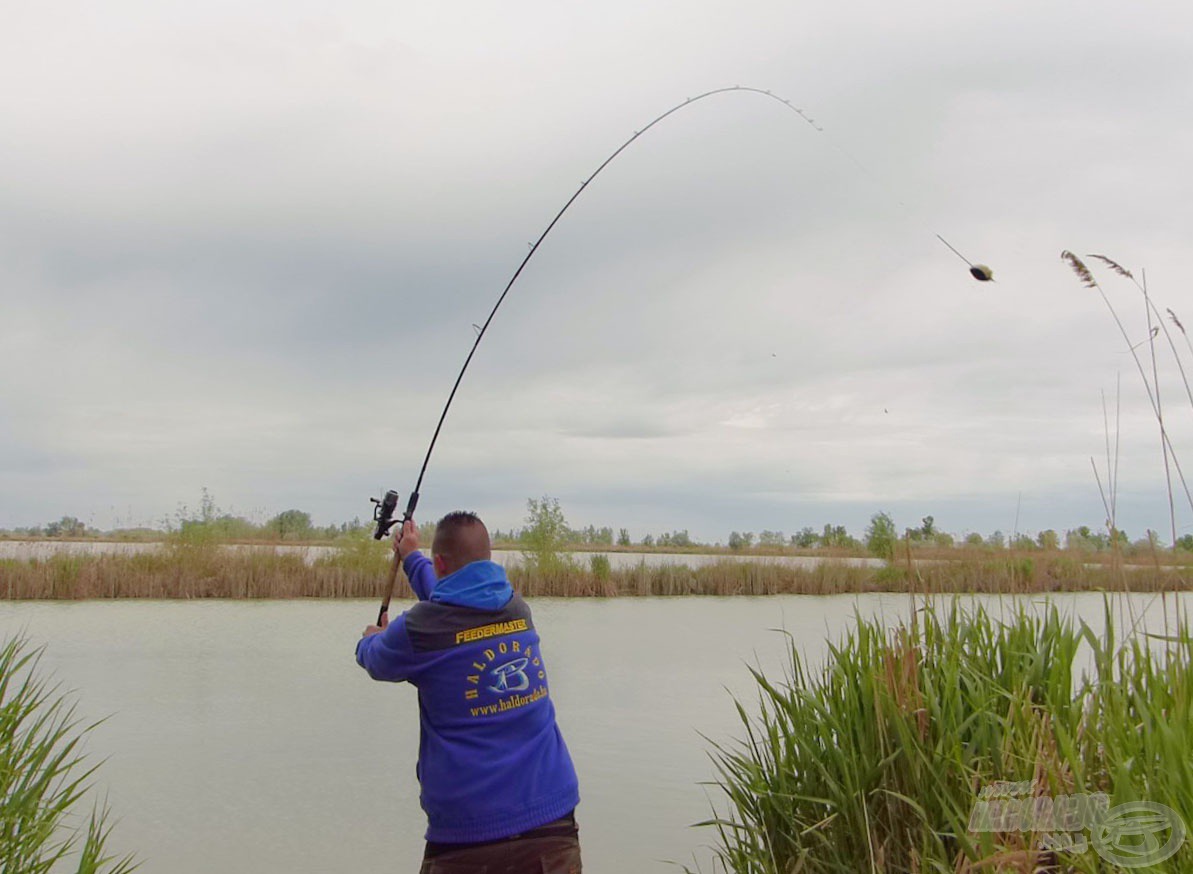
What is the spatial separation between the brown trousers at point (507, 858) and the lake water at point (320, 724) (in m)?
1.88

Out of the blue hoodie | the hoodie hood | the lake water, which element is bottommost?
the lake water

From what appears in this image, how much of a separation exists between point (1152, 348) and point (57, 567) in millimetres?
14954

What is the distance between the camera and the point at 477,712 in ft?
8.06

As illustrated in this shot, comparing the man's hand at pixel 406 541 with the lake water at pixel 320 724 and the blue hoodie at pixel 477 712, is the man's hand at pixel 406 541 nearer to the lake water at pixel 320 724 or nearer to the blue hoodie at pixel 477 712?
the blue hoodie at pixel 477 712

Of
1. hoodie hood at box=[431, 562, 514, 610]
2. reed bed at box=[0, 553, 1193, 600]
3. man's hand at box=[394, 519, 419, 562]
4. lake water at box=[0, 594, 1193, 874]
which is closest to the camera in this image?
hoodie hood at box=[431, 562, 514, 610]

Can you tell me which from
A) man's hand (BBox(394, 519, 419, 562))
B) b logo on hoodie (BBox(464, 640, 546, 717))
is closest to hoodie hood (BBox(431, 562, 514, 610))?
b logo on hoodie (BBox(464, 640, 546, 717))

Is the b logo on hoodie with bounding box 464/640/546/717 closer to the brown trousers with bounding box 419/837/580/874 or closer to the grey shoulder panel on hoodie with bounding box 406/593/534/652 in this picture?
the grey shoulder panel on hoodie with bounding box 406/593/534/652

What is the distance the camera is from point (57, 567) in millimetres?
14070

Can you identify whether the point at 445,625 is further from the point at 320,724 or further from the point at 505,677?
the point at 320,724

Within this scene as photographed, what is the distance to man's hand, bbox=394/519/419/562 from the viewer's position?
3080 mm

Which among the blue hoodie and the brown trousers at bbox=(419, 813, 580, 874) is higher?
the blue hoodie

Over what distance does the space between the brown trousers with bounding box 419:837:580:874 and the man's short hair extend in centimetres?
73

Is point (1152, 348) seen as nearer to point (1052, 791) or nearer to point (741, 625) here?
point (1052, 791)

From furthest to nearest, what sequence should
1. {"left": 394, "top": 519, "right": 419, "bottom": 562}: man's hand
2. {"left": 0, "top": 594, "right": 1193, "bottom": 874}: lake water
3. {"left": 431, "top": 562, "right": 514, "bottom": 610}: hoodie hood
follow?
{"left": 0, "top": 594, "right": 1193, "bottom": 874}: lake water, {"left": 394, "top": 519, "right": 419, "bottom": 562}: man's hand, {"left": 431, "top": 562, "right": 514, "bottom": 610}: hoodie hood
